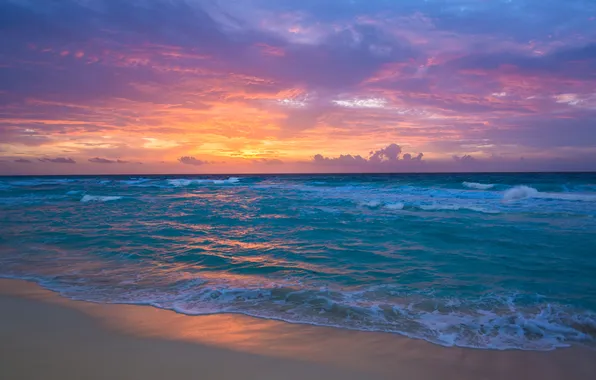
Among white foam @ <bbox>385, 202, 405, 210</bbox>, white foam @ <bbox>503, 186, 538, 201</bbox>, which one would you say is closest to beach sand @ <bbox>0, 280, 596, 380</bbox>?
white foam @ <bbox>385, 202, 405, 210</bbox>

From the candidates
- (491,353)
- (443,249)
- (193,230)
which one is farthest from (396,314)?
(193,230)

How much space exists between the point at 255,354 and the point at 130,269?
4712 mm

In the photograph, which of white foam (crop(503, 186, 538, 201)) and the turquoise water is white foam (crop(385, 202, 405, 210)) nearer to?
the turquoise water

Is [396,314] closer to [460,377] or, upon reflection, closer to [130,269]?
[460,377]

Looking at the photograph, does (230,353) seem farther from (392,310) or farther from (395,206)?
(395,206)

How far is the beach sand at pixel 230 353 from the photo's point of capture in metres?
3.46

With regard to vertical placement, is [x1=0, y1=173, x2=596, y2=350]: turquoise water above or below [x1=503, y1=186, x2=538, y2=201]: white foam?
below

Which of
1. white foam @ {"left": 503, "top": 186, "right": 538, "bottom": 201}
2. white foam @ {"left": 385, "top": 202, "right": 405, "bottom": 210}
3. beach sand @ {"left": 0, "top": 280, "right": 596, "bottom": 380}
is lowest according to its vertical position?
beach sand @ {"left": 0, "top": 280, "right": 596, "bottom": 380}

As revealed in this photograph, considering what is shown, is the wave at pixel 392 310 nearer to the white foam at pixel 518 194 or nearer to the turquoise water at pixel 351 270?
the turquoise water at pixel 351 270

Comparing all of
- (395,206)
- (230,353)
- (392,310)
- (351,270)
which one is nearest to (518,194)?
(395,206)

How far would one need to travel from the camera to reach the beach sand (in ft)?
11.3

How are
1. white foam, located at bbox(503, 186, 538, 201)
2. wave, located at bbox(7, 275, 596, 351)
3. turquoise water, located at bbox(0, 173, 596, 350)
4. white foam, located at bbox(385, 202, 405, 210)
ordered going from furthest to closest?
white foam, located at bbox(503, 186, 538, 201) < white foam, located at bbox(385, 202, 405, 210) < turquoise water, located at bbox(0, 173, 596, 350) < wave, located at bbox(7, 275, 596, 351)

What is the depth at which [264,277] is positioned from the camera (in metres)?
6.88

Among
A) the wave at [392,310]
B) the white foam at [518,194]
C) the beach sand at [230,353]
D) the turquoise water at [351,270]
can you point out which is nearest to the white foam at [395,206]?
the turquoise water at [351,270]
